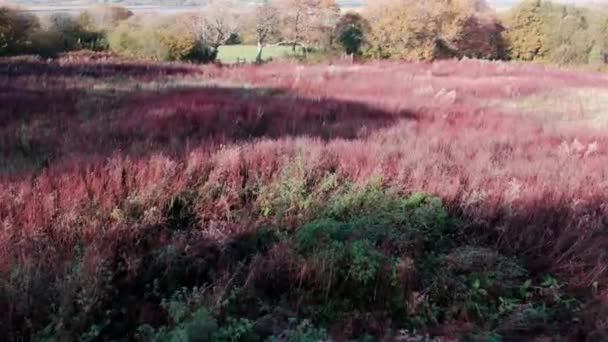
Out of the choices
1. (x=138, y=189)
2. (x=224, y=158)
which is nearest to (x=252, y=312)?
(x=138, y=189)

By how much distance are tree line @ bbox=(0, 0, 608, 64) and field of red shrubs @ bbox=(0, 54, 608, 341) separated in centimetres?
2524

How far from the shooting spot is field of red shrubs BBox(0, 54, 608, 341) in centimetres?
345

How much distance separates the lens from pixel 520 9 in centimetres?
4022

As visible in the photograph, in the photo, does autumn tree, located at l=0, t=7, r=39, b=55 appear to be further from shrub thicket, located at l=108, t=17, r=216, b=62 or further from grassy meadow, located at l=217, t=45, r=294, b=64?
grassy meadow, located at l=217, t=45, r=294, b=64

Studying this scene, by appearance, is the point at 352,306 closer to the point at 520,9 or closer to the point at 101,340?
the point at 101,340

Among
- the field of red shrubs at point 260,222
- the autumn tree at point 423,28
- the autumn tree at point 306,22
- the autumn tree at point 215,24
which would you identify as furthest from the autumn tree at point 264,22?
the field of red shrubs at point 260,222

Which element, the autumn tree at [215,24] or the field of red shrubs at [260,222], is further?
the autumn tree at [215,24]

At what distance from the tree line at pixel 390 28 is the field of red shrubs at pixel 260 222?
25237mm

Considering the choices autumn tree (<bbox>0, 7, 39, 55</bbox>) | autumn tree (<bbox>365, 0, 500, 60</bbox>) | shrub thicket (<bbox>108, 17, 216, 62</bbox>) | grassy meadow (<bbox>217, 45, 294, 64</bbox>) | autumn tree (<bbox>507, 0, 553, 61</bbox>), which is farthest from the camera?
autumn tree (<bbox>507, 0, 553, 61</bbox>)

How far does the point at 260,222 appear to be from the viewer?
15.2 feet

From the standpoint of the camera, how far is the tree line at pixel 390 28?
109 feet

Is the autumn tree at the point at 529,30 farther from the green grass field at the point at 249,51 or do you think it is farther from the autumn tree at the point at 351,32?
the green grass field at the point at 249,51

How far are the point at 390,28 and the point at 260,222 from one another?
36.0m

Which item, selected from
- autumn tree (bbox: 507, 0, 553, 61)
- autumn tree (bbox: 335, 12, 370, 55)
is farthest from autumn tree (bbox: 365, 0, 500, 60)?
autumn tree (bbox: 507, 0, 553, 61)
